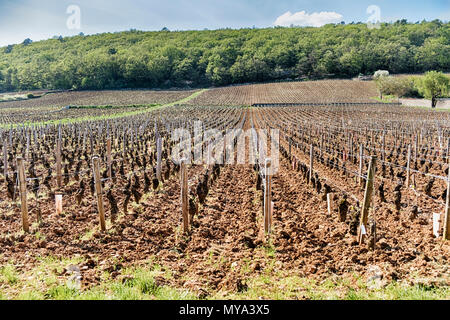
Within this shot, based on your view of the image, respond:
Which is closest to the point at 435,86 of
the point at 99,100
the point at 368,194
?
the point at 368,194

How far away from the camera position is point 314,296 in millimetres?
4035

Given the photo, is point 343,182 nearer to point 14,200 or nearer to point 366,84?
point 14,200

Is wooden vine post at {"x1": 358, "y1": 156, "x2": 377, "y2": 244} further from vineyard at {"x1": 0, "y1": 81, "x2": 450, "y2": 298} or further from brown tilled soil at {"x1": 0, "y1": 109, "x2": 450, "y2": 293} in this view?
brown tilled soil at {"x1": 0, "y1": 109, "x2": 450, "y2": 293}

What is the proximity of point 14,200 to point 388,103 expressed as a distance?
189ft

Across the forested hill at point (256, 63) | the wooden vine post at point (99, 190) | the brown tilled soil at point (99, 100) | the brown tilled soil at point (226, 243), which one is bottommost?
the brown tilled soil at point (226, 243)

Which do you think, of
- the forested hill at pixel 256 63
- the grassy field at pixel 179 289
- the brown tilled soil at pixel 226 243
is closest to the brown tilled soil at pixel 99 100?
the forested hill at pixel 256 63

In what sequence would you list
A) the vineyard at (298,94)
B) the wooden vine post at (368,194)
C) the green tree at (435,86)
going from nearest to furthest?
the wooden vine post at (368,194)
the green tree at (435,86)
the vineyard at (298,94)

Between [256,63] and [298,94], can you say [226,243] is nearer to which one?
[298,94]

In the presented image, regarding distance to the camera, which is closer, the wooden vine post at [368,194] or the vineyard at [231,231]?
the vineyard at [231,231]

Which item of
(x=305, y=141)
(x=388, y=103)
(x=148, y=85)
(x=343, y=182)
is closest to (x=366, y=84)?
(x=388, y=103)

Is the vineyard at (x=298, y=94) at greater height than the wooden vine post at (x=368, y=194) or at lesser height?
greater

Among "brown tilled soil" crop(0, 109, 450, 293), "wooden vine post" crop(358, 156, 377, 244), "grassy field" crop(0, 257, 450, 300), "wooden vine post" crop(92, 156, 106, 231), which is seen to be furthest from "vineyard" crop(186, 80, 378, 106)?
"grassy field" crop(0, 257, 450, 300)


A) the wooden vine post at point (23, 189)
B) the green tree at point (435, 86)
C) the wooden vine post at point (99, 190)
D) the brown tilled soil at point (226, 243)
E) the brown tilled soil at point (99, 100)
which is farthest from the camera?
the brown tilled soil at point (99, 100)

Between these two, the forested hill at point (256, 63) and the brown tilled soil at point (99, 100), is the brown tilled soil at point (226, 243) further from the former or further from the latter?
the forested hill at point (256, 63)
